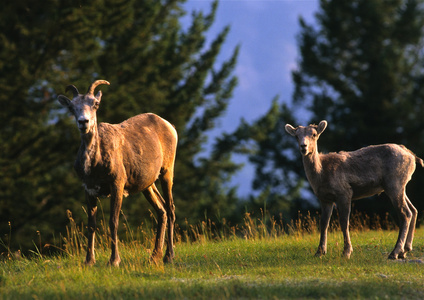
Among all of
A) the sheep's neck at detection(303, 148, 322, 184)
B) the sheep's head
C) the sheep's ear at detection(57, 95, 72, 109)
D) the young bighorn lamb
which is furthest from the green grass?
the sheep's ear at detection(57, 95, 72, 109)

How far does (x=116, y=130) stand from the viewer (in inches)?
369

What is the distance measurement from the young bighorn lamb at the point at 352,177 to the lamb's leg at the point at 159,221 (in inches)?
117

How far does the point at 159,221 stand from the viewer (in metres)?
10.1

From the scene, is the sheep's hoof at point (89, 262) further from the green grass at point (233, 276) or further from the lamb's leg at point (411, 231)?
the lamb's leg at point (411, 231)

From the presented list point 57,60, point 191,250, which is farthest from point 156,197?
point 57,60

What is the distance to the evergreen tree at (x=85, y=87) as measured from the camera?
18.5 meters

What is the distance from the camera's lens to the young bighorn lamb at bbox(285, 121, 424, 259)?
982 cm

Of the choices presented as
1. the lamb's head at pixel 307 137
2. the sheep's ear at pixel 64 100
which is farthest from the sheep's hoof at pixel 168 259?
the sheep's ear at pixel 64 100

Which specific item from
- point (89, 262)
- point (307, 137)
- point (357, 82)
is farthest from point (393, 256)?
point (357, 82)

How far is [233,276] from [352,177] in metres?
3.38

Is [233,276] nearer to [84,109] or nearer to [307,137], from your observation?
[307,137]

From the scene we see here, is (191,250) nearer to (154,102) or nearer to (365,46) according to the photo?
(154,102)

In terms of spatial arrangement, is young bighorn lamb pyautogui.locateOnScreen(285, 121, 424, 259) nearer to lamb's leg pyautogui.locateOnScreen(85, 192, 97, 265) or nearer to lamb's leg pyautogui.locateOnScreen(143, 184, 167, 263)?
lamb's leg pyautogui.locateOnScreen(143, 184, 167, 263)

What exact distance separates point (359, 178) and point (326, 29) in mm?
22271
